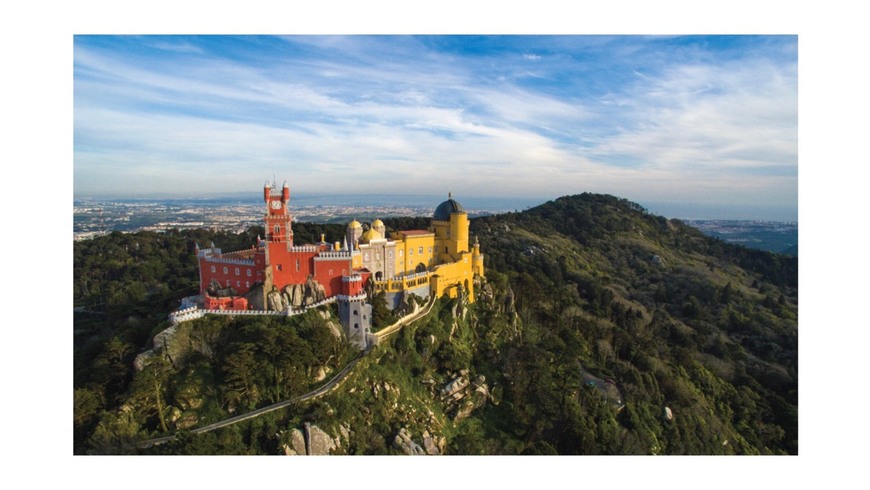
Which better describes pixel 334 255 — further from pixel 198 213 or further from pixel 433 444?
pixel 198 213

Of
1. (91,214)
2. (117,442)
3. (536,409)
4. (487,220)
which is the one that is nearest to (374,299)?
(536,409)

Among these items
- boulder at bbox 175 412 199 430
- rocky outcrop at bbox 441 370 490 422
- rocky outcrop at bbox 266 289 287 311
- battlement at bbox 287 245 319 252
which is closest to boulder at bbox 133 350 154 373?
boulder at bbox 175 412 199 430

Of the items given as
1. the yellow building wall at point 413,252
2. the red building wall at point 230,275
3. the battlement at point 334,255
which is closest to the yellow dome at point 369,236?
the yellow building wall at point 413,252

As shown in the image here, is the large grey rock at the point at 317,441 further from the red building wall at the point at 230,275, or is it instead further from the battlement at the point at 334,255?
the red building wall at the point at 230,275

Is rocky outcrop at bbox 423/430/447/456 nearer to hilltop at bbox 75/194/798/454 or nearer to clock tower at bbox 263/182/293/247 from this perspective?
hilltop at bbox 75/194/798/454

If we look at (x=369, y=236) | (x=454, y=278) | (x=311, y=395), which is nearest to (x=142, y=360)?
(x=311, y=395)

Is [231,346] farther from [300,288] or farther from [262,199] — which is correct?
[262,199]
